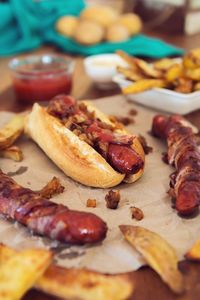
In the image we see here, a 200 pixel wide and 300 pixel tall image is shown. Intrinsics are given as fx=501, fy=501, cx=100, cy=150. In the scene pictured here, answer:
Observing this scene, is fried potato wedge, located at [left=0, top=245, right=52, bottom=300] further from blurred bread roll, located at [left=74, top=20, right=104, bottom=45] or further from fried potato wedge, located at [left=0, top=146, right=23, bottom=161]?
blurred bread roll, located at [left=74, top=20, right=104, bottom=45]

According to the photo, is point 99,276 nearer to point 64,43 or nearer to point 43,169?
point 43,169

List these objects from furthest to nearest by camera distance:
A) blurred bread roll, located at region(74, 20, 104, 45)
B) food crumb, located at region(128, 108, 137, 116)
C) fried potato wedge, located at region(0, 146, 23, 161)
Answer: blurred bread roll, located at region(74, 20, 104, 45) → food crumb, located at region(128, 108, 137, 116) → fried potato wedge, located at region(0, 146, 23, 161)

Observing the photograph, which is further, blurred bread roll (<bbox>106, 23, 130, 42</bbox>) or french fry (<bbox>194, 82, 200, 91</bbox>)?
blurred bread roll (<bbox>106, 23, 130, 42</bbox>)

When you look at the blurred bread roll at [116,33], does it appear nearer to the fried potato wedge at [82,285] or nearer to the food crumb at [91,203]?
the food crumb at [91,203]

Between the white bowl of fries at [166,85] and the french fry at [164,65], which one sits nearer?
the white bowl of fries at [166,85]

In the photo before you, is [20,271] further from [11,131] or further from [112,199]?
[11,131]

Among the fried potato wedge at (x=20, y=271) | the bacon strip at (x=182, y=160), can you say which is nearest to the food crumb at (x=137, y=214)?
the bacon strip at (x=182, y=160)

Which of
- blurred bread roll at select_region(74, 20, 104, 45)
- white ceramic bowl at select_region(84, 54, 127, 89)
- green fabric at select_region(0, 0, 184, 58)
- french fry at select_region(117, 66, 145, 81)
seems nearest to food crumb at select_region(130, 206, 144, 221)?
french fry at select_region(117, 66, 145, 81)
